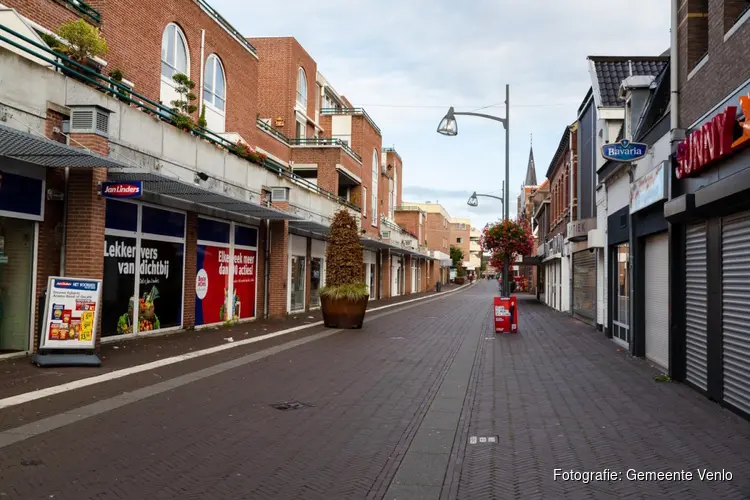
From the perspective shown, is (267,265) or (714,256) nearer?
(714,256)

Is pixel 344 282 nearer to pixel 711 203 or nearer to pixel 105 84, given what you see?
pixel 105 84

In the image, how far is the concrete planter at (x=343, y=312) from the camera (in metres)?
17.9

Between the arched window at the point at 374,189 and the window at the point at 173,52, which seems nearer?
the window at the point at 173,52

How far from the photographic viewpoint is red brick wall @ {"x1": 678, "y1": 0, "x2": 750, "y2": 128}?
769cm

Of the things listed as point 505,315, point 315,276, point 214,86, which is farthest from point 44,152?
point 315,276

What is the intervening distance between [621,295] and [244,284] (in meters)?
10.6

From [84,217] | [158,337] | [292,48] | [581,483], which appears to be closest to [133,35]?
[84,217]

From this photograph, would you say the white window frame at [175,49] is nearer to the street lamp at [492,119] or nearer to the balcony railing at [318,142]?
the street lamp at [492,119]

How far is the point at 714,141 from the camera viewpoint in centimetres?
768

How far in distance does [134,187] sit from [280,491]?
24.6 feet

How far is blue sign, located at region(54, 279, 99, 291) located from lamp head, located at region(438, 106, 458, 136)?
37.4 ft

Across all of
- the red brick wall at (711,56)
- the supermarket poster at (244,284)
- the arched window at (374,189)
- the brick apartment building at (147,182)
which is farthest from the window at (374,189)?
the red brick wall at (711,56)

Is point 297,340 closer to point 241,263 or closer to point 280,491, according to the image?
point 241,263

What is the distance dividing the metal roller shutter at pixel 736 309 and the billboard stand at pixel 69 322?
28.4 ft
